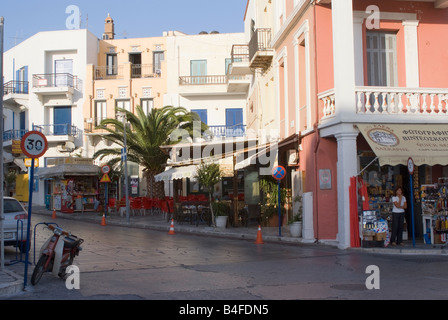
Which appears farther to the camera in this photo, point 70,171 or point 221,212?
point 70,171

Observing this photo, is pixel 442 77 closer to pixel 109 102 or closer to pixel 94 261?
pixel 94 261

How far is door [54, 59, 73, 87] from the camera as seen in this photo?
38750mm

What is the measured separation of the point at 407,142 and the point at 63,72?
30560 mm

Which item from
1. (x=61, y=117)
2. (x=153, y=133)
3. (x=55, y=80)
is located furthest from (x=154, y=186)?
(x=55, y=80)

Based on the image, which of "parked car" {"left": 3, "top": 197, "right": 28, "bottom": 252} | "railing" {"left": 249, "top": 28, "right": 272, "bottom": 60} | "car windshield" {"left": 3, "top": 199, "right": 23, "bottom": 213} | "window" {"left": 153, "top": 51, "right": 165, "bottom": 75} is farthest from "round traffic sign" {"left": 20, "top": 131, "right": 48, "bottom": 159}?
"window" {"left": 153, "top": 51, "right": 165, "bottom": 75}

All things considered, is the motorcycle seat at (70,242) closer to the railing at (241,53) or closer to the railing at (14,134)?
the railing at (241,53)

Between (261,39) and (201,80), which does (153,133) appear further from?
(261,39)

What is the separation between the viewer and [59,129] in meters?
39.0

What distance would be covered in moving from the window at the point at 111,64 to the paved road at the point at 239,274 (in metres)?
26.4

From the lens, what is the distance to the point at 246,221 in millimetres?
22281

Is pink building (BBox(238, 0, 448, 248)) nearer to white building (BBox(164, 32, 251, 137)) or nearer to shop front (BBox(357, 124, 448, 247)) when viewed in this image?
shop front (BBox(357, 124, 448, 247))

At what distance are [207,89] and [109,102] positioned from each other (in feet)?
25.3
